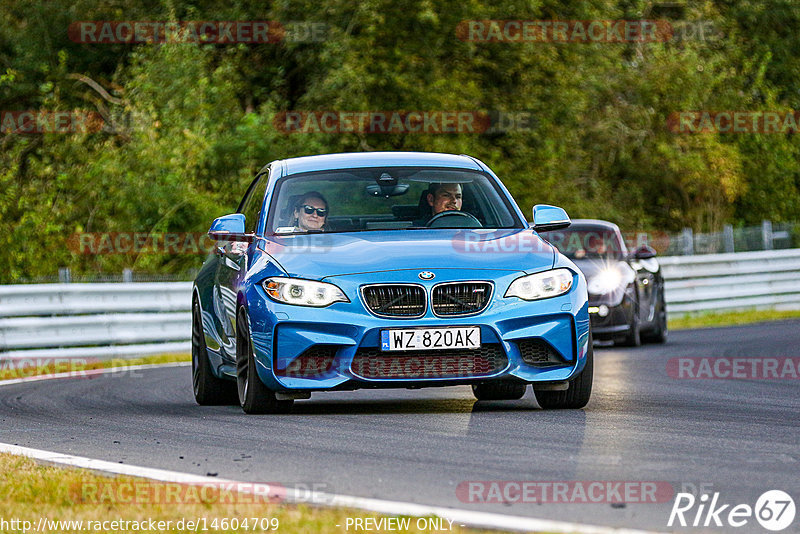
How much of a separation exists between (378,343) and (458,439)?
3.52 feet

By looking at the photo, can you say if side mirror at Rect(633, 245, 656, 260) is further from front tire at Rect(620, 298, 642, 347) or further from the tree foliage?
the tree foliage

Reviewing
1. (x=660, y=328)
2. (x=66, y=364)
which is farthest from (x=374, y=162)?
(x=660, y=328)

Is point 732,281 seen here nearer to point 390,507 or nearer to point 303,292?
point 303,292

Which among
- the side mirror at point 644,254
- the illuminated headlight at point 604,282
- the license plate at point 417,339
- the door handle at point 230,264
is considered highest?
the door handle at point 230,264

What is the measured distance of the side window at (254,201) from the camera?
10320mm

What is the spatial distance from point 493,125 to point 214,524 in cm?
2727

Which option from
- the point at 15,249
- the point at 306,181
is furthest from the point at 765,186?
the point at 306,181

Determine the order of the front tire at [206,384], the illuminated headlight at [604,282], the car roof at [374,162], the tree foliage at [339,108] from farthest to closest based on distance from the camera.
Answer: the tree foliage at [339,108] → the illuminated headlight at [604,282] → the front tire at [206,384] → the car roof at [374,162]

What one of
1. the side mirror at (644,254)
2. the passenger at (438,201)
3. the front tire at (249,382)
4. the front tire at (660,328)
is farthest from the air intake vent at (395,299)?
the front tire at (660,328)

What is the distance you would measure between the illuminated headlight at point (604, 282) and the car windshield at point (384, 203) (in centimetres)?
814

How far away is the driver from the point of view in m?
9.86

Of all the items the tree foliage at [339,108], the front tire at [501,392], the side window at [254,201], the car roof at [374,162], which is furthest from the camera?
the tree foliage at [339,108]

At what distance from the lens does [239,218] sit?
9.79m

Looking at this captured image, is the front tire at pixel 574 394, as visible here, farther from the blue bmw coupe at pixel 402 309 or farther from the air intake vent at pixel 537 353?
the air intake vent at pixel 537 353
